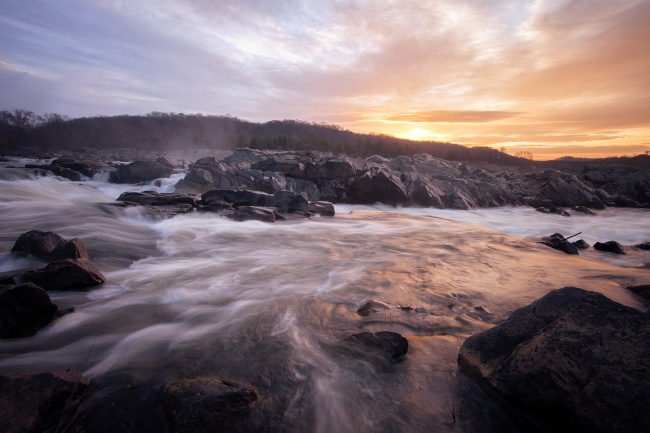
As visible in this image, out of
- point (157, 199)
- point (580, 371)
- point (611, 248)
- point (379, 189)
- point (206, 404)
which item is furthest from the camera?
point (379, 189)

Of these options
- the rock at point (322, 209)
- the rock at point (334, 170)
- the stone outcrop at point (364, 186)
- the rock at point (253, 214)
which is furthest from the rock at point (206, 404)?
the rock at point (334, 170)

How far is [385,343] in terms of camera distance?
4102mm

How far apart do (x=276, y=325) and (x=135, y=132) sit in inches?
4446

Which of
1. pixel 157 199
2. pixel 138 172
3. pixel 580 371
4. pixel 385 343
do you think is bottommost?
pixel 157 199

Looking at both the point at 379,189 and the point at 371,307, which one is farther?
the point at 379,189

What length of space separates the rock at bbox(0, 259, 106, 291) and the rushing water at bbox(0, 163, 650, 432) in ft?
0.71

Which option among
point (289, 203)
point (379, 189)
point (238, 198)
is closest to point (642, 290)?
point (289, 203)

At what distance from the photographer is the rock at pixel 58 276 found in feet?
18.4

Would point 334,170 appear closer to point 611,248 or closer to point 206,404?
point 611,248

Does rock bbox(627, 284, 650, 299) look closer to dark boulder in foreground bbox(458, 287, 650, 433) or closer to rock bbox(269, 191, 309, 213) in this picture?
dark boulder in foreground bbox(458, 287, 650, 433)

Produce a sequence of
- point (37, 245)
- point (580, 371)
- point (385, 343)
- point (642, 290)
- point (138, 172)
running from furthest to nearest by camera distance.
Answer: point (138, 172) → point (37, 245) → point (642, 290) → point (385, 343) → point (580, 371)

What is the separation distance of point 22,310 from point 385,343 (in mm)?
4467

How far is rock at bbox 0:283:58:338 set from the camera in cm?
431

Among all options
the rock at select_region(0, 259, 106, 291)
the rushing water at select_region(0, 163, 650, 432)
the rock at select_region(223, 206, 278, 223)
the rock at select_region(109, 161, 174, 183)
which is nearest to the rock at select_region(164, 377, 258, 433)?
the rushing water at select_region(0, 163, 650, 432)
